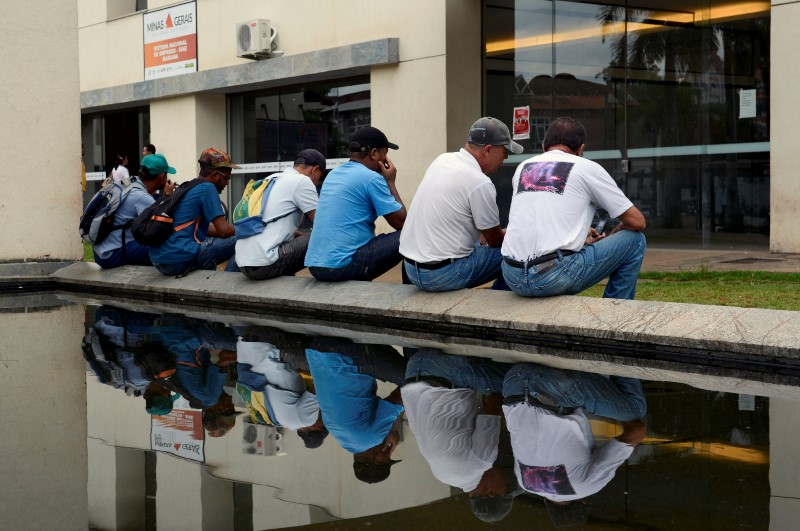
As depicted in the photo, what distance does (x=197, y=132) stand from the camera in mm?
21953

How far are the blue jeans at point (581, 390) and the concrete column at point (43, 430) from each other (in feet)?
6.63

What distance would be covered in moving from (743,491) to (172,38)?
20206 millimetres

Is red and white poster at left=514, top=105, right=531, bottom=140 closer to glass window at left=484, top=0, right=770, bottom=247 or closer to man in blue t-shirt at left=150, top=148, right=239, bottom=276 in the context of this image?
glass window at left=484, top=0, right=770, bottom=247

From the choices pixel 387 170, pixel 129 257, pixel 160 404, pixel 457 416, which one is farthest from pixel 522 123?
pixel 457 416

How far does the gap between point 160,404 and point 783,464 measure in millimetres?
2841

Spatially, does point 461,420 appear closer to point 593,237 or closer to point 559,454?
point 559,454

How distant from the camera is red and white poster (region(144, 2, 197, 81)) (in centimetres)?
2192

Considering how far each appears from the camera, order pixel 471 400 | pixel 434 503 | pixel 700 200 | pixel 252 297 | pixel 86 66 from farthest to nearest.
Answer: pixel 86 66
pixel 700 200
pixel 252 297
pixel 471 400
pixel 434 503

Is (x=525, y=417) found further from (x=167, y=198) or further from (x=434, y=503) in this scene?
(x=167, y=198)

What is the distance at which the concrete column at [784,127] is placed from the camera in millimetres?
12977

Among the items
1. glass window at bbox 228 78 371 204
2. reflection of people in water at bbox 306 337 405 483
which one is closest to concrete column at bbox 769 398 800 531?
reflection of people in water at bbox 306 337 405 483

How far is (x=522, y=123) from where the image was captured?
57.8ft

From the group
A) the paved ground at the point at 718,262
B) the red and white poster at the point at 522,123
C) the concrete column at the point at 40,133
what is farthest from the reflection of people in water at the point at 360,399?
the red and white poster at the point at 522,123

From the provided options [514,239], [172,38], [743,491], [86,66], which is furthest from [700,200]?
[86,66]
